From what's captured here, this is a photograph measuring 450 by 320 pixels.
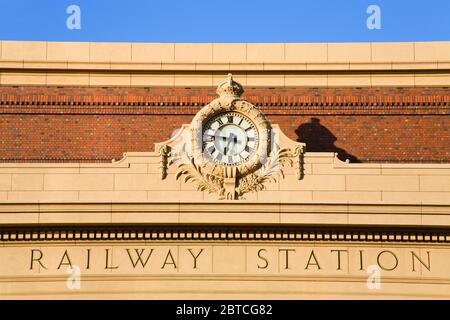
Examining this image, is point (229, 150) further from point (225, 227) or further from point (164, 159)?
point (225, 227)

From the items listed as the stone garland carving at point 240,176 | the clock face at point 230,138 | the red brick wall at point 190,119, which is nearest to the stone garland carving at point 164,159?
the stone garland carving at point 240,176

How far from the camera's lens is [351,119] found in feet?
95.8

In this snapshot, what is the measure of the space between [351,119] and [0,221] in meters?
8.68

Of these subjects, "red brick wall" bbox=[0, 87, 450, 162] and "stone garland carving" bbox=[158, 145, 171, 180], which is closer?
"stone garland carving" bbox=[158, 145, 171, 180]

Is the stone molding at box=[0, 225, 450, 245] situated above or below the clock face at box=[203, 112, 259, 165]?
below

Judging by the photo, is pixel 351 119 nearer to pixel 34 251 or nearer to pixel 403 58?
pixel 403 58

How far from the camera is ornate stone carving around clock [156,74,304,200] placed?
86.8 ft

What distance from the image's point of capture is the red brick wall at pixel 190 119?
94.3ft

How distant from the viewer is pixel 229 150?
88.3 ft

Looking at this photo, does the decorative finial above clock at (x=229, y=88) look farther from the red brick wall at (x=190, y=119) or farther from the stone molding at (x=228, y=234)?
the stone molding at (x=228, y=234)

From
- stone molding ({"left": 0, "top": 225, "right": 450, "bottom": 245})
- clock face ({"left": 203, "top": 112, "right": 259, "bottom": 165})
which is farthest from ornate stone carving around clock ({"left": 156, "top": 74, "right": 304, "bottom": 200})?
stone molding ({"left": 0, "top": 225, "right": 450, "bottom": 245})

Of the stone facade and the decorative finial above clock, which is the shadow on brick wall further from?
the decorative finial above clock
